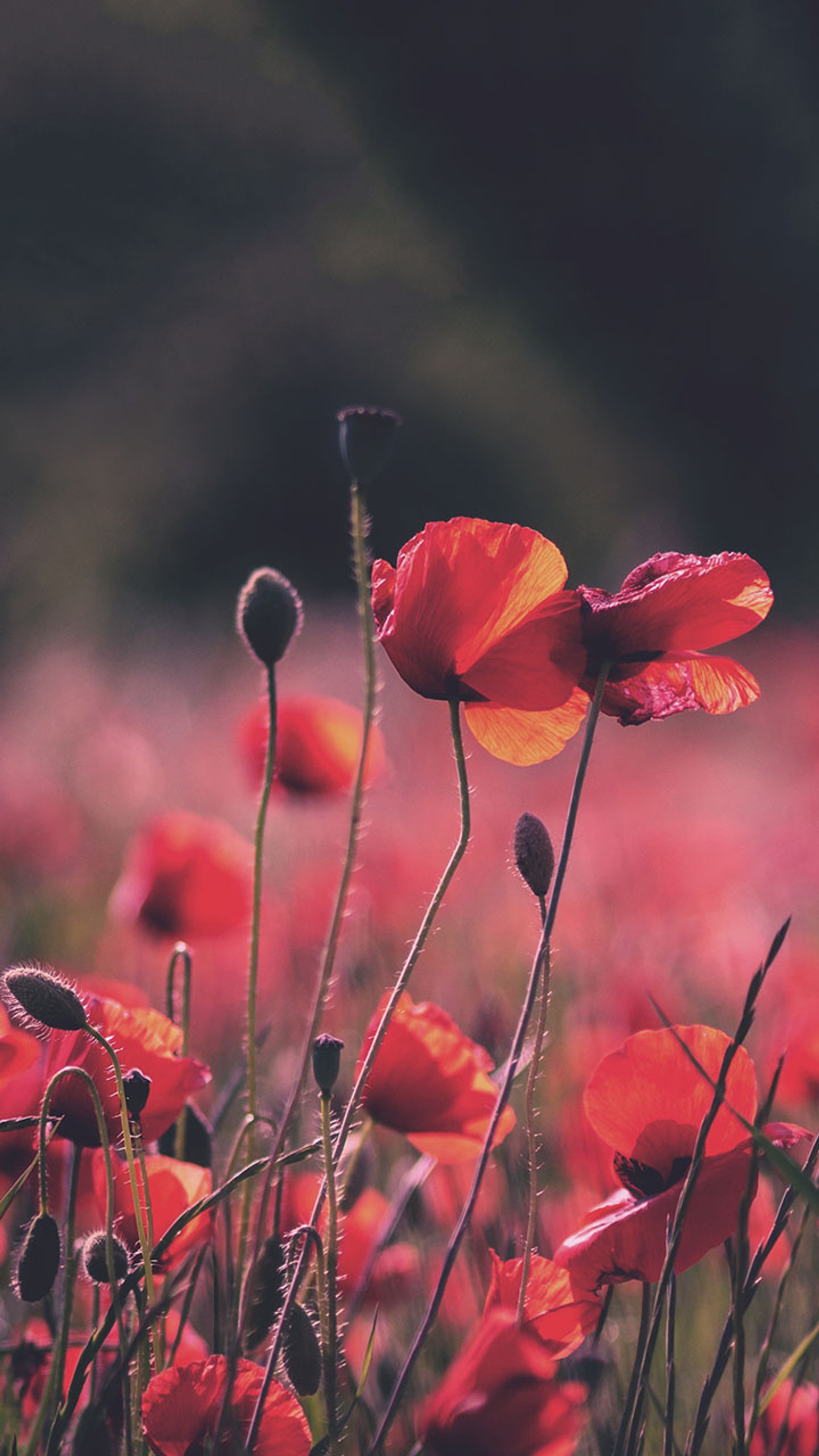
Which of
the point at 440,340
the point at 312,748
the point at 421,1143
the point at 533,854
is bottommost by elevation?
the point at 421,1143

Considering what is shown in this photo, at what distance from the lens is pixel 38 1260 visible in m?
0.39

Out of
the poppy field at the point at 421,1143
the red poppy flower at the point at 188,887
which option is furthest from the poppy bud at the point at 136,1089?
the red poppy flower at the point at 188,887

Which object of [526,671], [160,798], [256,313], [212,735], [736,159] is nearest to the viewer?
[526,671]

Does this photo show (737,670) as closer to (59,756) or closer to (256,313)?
(59,756)

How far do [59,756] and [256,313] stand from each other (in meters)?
14.7

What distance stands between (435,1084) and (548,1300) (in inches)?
4.2

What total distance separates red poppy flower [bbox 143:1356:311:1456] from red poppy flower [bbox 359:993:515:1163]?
0.41 ft

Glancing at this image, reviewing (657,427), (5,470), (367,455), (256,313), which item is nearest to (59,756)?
(367,455)

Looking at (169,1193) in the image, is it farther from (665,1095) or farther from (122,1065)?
(665,1095)

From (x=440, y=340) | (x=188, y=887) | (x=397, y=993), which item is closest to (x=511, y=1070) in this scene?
(x=397, y=993)

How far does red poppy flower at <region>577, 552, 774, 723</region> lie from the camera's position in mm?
424

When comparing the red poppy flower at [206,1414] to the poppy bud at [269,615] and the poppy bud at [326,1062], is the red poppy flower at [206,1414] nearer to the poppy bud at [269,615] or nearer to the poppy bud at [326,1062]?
the poppy bud at [326,1062]

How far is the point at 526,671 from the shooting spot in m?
0.45

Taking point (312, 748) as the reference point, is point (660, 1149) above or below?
below
